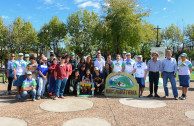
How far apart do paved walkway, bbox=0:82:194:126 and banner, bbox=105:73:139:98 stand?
81cm

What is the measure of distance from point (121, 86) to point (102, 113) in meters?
2.32

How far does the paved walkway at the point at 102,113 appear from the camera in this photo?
3777 millimetres

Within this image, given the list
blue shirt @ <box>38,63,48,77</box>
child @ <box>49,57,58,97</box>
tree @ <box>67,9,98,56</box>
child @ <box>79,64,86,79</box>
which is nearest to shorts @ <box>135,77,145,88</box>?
child @ <box>79,64,86,79</box>

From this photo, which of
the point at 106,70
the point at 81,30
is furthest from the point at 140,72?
the point at 81,30

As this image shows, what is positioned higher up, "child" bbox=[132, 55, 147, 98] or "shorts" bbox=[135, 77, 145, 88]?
"child" bbox=[132, 55, 147, 98]

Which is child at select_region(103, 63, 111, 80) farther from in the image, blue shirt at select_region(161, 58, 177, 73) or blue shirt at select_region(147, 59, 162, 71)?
blue shirt at select_region(161, 58, 177, 73)

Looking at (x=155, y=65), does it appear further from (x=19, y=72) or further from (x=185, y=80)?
(x=19, y=72)

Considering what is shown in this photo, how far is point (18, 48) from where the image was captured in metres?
33.1

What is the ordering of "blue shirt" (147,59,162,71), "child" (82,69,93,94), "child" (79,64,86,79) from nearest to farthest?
"blue shirt" (147,59,162,71)
"child" (82,69,93,94)
"child" (79,64,86,79)

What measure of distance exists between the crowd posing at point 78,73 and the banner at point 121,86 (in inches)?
10.6

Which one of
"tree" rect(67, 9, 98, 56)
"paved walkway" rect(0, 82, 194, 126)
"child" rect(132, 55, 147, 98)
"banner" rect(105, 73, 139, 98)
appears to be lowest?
"paved walkway" rect(0, 82, 194, 126)

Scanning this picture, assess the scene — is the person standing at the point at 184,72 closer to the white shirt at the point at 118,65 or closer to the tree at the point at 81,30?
the white shirt at the point at 118,65

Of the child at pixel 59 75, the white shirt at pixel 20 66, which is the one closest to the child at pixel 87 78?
A: the child at pixel 59 75

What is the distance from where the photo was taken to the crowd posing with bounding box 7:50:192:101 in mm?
6039
